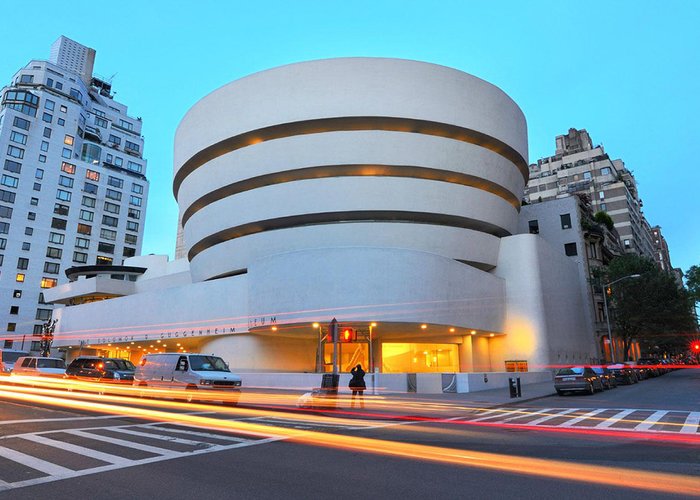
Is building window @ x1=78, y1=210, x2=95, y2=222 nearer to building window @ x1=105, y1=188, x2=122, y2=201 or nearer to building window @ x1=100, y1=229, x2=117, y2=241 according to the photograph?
building window @ x1=100, y1=229, x2=117, y2=241

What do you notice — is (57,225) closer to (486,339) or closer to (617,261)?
(486,339)

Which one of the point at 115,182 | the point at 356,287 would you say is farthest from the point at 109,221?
the point at 356,287

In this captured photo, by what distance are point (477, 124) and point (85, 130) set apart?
256ft

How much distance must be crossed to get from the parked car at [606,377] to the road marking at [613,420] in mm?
13236

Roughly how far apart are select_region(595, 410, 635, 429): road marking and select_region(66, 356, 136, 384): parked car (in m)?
21.9

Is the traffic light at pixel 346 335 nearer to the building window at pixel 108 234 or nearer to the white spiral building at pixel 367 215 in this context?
the white spiral building at pixel 367 215

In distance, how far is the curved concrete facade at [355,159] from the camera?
37.2 metres

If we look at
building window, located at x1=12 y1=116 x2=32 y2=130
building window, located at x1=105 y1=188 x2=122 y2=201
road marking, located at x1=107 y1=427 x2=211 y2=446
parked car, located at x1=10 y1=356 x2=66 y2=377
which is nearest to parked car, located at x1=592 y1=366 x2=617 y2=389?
road marking, located at x1=107 y1=427 x2=211 y2=446

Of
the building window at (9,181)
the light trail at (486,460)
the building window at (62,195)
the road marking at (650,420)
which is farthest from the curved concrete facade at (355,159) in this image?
the building window at (62,195)

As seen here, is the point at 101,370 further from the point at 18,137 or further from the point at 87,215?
the point at 18,137

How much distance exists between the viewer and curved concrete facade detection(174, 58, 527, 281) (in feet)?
122

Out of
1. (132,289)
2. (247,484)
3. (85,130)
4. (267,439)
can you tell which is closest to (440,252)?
(267,439)

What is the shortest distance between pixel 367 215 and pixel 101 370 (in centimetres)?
2180

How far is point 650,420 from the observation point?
13359 millimetres
